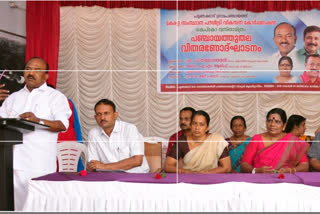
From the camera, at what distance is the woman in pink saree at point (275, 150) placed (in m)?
2.05

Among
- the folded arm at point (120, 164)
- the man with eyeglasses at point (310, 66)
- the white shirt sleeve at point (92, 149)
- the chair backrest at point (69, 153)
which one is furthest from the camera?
the man with eyeglasses at point (310, 66)

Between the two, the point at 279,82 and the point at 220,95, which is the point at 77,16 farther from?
the point at 279,82

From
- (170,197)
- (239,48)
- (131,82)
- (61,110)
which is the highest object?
(239,48)

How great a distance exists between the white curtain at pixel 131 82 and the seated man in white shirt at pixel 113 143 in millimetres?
1048

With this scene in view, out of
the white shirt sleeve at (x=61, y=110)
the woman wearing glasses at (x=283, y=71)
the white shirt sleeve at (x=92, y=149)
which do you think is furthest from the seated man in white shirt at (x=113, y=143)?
the woman wearing glasses at (x=283, y=71)

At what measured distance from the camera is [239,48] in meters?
3.28

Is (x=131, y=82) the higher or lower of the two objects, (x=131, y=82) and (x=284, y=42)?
the lower

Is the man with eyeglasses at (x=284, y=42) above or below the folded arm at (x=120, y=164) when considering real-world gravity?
above

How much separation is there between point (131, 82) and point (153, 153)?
3.24 feet

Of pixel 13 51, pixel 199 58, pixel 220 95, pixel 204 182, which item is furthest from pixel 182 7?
pixel 204 182

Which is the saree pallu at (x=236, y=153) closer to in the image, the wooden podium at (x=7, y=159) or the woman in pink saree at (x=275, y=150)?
the woman in pink saree at (x=275, y=150)

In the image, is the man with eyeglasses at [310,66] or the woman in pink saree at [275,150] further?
the man with eyeglasses at [310,66]

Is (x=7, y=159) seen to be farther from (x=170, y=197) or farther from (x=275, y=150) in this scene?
(x=275, y=150)

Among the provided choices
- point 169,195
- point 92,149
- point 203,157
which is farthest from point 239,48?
point 169,195
